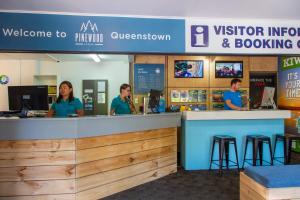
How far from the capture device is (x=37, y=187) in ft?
10.8

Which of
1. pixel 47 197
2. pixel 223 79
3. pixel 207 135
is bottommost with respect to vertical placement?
pixel 47 197

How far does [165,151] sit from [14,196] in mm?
2399

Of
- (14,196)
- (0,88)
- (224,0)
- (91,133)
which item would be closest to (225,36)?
(224,0)

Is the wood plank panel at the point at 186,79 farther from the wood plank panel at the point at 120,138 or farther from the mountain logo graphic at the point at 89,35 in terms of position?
the mountain logo graphic at the point at 89,35

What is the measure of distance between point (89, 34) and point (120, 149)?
169 cm

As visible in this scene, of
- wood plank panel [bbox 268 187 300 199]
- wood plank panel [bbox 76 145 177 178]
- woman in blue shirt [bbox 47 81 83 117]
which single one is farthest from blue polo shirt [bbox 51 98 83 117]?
wood plank panel [bbox 268 187 300 199]

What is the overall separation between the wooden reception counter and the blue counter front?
1498mm

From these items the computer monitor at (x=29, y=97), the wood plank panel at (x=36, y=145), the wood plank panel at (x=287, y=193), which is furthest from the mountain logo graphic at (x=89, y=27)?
the wood plank panel at (x=287, y=193)

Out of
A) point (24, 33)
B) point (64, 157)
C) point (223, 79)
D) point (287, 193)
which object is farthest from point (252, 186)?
point (223, 79)

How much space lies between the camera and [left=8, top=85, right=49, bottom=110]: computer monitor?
4.07 meters

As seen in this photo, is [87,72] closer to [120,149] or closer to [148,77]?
[148,77]

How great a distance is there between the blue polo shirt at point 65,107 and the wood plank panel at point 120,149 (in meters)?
0.84

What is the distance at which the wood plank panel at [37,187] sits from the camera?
3.23 m

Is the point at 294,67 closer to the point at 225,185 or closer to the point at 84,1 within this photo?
the point at 225,185
